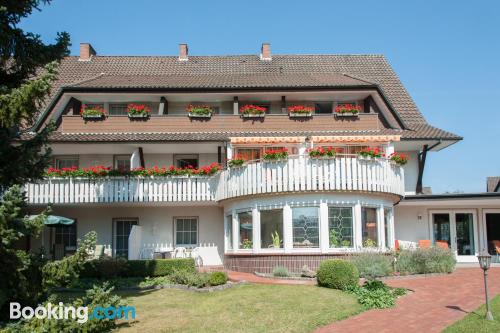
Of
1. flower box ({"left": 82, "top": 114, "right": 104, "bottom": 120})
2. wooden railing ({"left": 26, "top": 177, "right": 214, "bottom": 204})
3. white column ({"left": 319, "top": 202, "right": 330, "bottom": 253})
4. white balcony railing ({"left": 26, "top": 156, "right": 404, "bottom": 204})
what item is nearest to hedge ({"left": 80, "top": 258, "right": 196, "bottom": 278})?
white balcony railing ({"left": 26, "top": 156, "right": 404, "bottom": 204})

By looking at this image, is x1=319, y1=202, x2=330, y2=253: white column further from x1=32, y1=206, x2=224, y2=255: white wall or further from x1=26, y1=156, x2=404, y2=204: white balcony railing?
x1=32, y1=206, x2=224, y2=255: white wall

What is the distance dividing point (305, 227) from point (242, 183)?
308 centimetres

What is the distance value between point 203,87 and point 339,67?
1023 cm

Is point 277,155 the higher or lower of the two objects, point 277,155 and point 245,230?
the higher

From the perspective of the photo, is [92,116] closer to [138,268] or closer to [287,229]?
[138,268]

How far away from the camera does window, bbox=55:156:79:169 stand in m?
27.3

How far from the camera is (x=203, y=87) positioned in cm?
2708

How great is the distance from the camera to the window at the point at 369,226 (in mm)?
21875

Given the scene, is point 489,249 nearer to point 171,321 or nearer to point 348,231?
point 348,231

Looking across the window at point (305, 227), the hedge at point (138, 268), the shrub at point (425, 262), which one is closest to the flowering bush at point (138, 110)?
the hedge at point (138, 268)

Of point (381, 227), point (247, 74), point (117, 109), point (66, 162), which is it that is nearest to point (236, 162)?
point (381, 227)

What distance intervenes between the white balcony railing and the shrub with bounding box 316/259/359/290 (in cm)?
441

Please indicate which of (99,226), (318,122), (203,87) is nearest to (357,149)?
(318,122)

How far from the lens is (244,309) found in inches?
570
